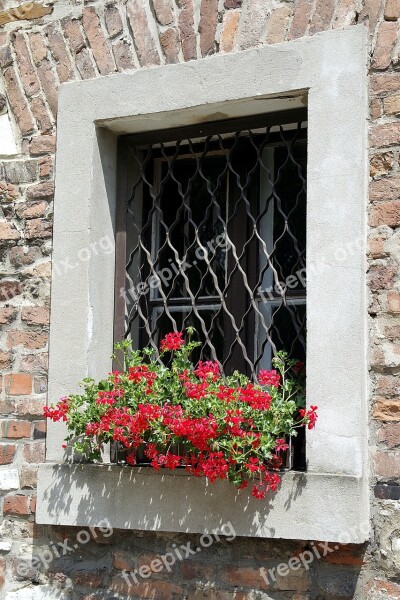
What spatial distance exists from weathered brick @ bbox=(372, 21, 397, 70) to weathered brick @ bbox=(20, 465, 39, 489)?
232 cm

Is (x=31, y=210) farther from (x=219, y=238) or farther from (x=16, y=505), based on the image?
(x=16, y=505)

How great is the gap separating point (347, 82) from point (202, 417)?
1.48m

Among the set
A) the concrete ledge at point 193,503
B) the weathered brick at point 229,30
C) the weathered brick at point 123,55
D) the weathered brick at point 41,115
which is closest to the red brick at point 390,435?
the concrete ledge at point 193,503

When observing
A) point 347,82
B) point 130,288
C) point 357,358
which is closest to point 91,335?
point 130,288

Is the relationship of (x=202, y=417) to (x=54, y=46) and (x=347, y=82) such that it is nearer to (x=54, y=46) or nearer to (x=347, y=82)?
(x=347, y=82)

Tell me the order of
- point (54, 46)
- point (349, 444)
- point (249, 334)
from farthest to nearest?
point (54, 46) < point (249, 334) < point (349, 444)

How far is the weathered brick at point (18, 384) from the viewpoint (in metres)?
4.21

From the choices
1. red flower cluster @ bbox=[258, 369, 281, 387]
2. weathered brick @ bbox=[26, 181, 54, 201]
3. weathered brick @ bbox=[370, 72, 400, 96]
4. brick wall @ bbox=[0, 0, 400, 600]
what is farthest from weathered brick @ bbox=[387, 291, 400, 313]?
weathered brick @ bbox=[26, 181, 54, 201]

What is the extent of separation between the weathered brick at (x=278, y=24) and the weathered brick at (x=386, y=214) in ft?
2.82

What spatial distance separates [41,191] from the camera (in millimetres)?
4324

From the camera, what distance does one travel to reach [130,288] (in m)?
→ 4.28

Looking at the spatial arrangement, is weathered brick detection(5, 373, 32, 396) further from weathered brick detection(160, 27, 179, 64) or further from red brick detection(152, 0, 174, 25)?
red brick detection(152, 0, 174, 25)

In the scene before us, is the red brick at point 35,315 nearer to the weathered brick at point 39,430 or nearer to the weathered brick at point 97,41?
the weathered brick at point 39,430

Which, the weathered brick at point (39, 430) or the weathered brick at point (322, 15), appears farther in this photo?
the weathered brick at point (39, 430)
